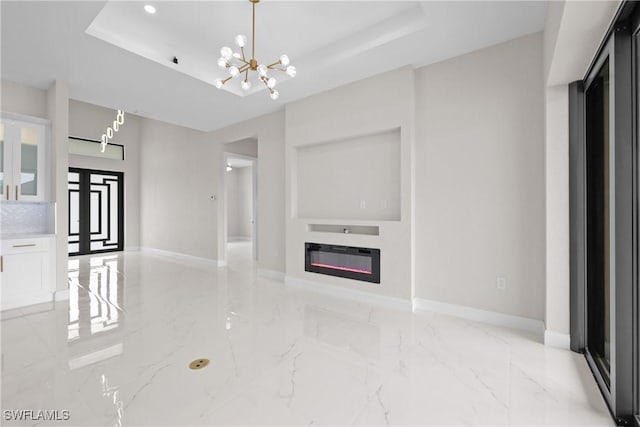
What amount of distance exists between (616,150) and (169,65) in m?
4.23

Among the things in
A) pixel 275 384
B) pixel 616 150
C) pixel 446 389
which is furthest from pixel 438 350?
pixel 616 150

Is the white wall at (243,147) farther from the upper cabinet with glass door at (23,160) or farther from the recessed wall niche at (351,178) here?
the upper cabinet with glass door at (23,160)

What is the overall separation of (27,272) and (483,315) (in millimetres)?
5417

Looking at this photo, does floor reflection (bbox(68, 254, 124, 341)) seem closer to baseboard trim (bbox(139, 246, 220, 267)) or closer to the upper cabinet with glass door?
baseboard trim (bbox(139, 246, 220, 267))

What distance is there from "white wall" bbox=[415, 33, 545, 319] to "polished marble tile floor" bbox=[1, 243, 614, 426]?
420mm

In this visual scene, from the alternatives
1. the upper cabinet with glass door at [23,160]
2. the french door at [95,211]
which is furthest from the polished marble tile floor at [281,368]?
the french door at [95,211]

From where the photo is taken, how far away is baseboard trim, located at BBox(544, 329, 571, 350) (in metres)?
2.54

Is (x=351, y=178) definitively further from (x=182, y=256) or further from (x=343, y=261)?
(x=182, y=256)

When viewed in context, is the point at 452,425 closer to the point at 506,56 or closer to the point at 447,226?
the point at 447,226

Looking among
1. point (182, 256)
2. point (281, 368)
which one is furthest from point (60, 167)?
point (281, 368)

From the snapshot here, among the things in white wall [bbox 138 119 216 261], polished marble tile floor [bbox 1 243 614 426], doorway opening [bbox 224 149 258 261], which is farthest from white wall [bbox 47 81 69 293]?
doorway opening [bbox 224 149 258 261]

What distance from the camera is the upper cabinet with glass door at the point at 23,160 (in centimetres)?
374

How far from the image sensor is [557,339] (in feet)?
8.46

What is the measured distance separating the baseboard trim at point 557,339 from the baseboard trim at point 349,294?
132 cm
